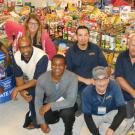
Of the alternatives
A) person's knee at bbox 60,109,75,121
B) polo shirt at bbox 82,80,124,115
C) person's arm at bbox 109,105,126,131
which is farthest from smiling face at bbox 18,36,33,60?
person's arm at bbox 109,105,126,131

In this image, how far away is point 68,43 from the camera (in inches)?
211

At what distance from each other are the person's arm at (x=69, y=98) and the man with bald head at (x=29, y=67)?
40cm

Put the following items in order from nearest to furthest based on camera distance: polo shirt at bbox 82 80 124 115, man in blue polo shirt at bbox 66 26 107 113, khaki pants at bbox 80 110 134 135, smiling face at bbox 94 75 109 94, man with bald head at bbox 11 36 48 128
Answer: smiling face at bbox 94 75 109 94 < polo shirt at bbox 82 80 124 115 < khaki pants at bbox 80 110 134 135 < man with bald head at bbox 11 36 48 128 < man in blue polo shirt at bbox 66 26 107 113

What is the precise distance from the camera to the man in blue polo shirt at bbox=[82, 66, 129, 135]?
340 cm

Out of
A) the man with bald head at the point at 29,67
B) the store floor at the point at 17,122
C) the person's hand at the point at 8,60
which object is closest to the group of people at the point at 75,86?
the man with bald head at the point at 29,67

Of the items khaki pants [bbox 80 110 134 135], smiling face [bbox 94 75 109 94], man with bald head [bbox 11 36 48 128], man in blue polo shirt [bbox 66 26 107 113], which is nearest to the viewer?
smiling face [bbox 94 75 109 94]

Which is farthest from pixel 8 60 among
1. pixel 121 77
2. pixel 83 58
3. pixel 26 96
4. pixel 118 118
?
pixel 118 118

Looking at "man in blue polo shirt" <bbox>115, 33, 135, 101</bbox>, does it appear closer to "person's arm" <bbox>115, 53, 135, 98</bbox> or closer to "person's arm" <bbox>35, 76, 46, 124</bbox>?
"person's arm" <bbox>115, 53, 135, 98</bbox>

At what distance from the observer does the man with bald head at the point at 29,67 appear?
3.95 m

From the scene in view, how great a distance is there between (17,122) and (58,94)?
0.82 metres

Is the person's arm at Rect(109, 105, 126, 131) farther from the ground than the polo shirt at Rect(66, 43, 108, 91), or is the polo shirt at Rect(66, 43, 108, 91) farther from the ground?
the polo shirt at Rect(66, 43, 108, 91)

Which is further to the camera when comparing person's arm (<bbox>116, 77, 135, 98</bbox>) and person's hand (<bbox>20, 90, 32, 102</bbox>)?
person's hand (<bbox>20, 90, 32, 102</bbox>)

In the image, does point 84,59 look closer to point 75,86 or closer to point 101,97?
point 75,86

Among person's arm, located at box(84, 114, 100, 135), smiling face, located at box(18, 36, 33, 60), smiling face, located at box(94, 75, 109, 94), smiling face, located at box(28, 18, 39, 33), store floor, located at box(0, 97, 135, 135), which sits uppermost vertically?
smiling face, located at box(28, 18, 39, 33)
